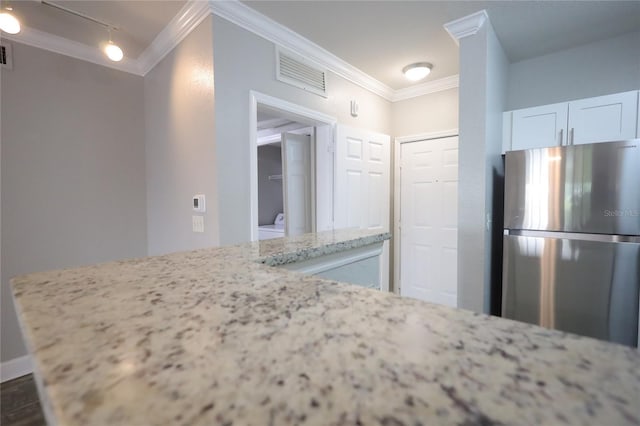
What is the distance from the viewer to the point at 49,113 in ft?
7.65

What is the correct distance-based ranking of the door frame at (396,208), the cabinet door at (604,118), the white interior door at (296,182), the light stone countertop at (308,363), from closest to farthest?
the light stone countertop at (308,363), the cabinet door at (604,118), the white interior door at (296,182), the door frame at (396,208)

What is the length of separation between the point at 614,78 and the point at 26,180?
15.4 feet

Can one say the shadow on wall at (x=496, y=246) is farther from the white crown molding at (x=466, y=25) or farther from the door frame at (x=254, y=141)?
the door frame at (x=254, y=141)

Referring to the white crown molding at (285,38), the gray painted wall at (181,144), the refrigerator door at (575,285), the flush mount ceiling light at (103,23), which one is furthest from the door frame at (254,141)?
the refrigerator door at (575,285)

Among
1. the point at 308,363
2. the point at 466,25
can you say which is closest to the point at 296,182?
the point at 466,25

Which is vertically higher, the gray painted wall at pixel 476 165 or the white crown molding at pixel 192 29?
the white crown molding at pixel 192 29

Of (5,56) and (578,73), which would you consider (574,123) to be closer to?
(578,73)

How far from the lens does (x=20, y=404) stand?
194 cm

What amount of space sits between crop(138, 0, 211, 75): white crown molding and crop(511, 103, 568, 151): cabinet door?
98.8 inches

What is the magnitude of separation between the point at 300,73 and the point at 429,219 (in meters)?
2.06

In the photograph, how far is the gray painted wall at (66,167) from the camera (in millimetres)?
2193

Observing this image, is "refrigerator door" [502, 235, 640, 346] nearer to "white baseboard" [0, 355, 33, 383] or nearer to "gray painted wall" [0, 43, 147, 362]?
"gray painted wall" [0, 43, 147, 362]

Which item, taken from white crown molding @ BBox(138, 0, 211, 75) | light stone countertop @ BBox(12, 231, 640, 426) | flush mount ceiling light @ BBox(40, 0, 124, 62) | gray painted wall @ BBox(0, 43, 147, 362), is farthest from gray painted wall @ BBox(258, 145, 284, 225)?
light stone countertop @ BBox(12, 231, 640, 426)

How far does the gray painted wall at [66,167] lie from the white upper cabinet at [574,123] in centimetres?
342
